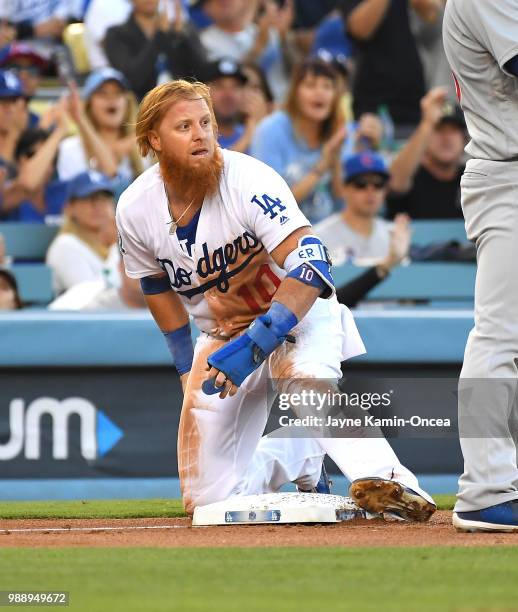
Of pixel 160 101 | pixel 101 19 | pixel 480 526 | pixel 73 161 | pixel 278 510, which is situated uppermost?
pixel 101 19

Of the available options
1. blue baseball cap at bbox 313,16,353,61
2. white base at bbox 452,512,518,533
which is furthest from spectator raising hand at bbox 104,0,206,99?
white base at bbox 452,512,518,533

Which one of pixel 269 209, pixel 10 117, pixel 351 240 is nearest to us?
pixel 269 209

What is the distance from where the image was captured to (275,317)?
500cm

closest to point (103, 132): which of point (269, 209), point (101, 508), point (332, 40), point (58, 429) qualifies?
point (332, 40)

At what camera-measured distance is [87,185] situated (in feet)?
30.1

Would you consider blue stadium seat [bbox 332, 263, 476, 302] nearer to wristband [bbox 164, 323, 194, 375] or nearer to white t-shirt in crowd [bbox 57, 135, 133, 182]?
white t-shirt in crowd [bbox 57, 135, 133, 182]

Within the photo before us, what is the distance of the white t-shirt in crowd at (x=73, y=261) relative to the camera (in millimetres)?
9125

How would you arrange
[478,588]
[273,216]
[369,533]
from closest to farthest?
[478,588], [369,533], [273,216]

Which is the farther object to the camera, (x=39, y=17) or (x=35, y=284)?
(x=39, y=17)

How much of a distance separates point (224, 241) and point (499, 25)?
5.01 ft

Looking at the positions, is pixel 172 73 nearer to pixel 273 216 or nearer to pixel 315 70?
pixel 315 70

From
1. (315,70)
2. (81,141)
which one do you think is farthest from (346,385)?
(81,141)

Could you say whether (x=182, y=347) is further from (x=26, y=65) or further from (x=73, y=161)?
(x=26, y=65)

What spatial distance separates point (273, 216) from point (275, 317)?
0.43 meters
